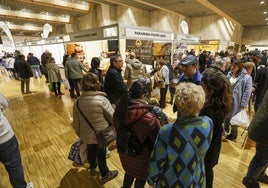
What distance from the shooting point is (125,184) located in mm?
1608

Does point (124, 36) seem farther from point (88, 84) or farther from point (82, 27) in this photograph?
point (82, 27)

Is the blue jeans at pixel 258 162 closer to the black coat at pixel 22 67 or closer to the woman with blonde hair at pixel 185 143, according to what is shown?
the woman with blonde hair at pixel 185 143

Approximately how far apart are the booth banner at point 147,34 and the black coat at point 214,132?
9.41 feet

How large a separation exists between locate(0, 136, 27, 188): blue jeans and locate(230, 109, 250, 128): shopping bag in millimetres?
2993

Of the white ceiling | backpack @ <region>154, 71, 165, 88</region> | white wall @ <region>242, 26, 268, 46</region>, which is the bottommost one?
backpack @ <region>154, 71, 165, 88</region>

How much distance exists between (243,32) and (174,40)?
1643 cm

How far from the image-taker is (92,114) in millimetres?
1757

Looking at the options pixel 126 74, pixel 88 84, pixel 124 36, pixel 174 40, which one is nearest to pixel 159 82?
pixel 126 74

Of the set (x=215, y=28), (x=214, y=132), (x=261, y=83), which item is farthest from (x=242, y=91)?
(x=215, y=28)

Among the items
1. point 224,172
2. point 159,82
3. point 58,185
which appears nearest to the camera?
point 58,185

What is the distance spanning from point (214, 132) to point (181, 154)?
499 millimetres

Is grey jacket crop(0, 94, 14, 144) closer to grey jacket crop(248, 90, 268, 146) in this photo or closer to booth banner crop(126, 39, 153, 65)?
grey jacket crop(248, 90, 268, 146)

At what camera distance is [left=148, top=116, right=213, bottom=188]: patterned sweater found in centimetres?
98

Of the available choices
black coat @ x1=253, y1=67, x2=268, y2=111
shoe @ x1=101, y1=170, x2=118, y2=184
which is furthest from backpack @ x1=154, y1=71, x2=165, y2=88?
shoe @ x1=101, y1=170, x2=118, y2=184
